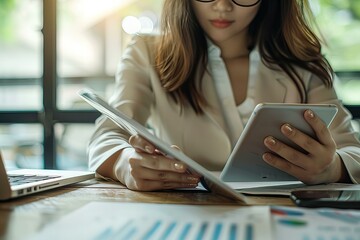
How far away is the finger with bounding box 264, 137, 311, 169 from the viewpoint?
83 centimetres

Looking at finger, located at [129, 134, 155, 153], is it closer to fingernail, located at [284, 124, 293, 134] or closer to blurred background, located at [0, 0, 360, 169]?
fingernail, located at [284, 124, 293, 134]

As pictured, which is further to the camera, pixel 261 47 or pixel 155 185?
pixel 261 47

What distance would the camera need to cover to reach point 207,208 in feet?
2.23

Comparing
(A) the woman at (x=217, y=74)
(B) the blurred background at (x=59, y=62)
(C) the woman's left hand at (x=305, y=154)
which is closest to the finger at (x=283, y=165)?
(C) the woman's left hand at (x=305, y=154)

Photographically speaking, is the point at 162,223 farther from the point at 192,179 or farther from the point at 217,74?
the point at 217,74

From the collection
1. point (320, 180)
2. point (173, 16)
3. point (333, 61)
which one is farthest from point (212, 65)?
point (333, 61)

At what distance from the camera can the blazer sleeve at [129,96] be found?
1.16 m

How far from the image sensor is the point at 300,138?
0.84 m

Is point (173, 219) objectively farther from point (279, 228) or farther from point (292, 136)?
point (292, 136)

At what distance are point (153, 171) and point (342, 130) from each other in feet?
2.13

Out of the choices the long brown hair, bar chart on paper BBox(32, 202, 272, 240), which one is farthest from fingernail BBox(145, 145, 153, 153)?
the long brown hair

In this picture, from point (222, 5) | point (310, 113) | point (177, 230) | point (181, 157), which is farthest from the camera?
point (222, 5)

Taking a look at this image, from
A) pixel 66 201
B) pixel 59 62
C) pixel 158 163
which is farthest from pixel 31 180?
pixel 59 62

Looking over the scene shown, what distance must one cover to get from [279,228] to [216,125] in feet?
2.54
